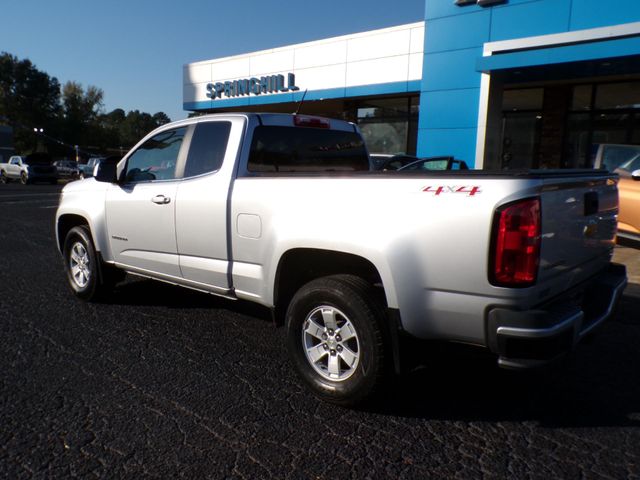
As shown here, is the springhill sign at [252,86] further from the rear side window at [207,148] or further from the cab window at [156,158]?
the rear side window at [207,148]

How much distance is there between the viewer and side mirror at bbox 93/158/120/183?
4.66 metres

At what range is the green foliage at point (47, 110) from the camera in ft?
215

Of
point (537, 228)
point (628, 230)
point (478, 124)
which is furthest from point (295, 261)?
point (478, 124)

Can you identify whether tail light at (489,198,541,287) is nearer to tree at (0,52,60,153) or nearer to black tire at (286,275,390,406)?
black tire at (286,275,390,406)

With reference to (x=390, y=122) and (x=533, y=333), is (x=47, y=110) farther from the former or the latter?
(x=533, y=333)

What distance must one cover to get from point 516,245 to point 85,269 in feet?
14.4

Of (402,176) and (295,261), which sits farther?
(295,261)

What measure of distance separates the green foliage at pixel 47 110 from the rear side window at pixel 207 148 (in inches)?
2467

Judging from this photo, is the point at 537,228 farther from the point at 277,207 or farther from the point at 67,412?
the point at 67,412

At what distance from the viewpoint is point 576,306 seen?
109 inches

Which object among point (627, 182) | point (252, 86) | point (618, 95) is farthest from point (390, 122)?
point (627, 182)

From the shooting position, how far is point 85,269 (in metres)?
5.21

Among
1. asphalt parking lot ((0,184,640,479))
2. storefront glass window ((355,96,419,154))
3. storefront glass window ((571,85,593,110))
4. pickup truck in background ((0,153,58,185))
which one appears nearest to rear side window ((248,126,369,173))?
asphalt parking lot ((0,184,640,479))

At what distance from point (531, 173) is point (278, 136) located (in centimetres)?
217
